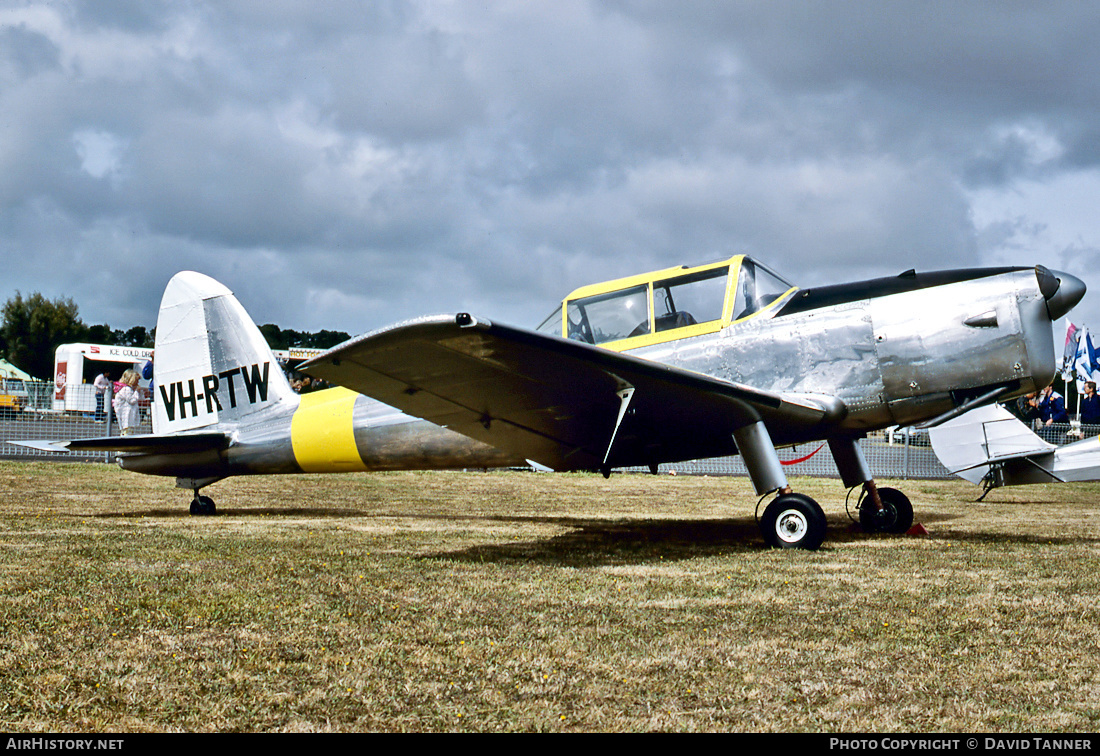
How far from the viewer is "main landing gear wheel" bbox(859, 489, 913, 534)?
7.62m

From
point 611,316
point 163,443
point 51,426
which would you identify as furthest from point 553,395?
point 51,426

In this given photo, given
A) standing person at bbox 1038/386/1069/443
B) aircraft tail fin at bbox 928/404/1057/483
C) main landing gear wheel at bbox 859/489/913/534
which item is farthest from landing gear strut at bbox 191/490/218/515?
standing person at bbox 1038/386/1069/443

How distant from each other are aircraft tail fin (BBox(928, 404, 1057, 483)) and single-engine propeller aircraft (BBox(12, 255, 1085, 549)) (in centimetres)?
415

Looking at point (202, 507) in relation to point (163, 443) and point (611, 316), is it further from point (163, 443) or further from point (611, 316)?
point (611, 316)

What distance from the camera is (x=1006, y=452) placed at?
35.7 feet

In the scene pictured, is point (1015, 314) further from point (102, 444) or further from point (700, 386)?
point (102, 444)

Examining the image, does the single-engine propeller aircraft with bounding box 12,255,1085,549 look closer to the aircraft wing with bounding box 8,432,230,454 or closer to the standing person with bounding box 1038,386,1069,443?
the aircraft wing with bounding box 8,432,230,454

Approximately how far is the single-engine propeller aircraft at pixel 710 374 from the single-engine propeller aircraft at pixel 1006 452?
406cm

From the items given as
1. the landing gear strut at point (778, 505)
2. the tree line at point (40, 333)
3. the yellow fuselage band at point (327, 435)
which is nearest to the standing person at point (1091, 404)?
the landing gear strut at point (778, 505)

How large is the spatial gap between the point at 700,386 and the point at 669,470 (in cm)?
1325

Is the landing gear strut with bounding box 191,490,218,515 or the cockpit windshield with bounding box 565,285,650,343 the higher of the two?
the cockpit windshield with bounding box 565,285,650,343

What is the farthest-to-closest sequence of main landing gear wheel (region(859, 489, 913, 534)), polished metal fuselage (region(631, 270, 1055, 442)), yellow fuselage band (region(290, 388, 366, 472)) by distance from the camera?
yellow fuselage band (region(290, 388, 366, 472)) < main landing gear wheel (region(859, 489, 913, 534)) < polished metal fuselage (region(631, 270, 1055, 442))

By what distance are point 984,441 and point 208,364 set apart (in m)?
9.70

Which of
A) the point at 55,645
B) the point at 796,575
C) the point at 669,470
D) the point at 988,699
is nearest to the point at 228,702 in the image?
the point at 55,645
